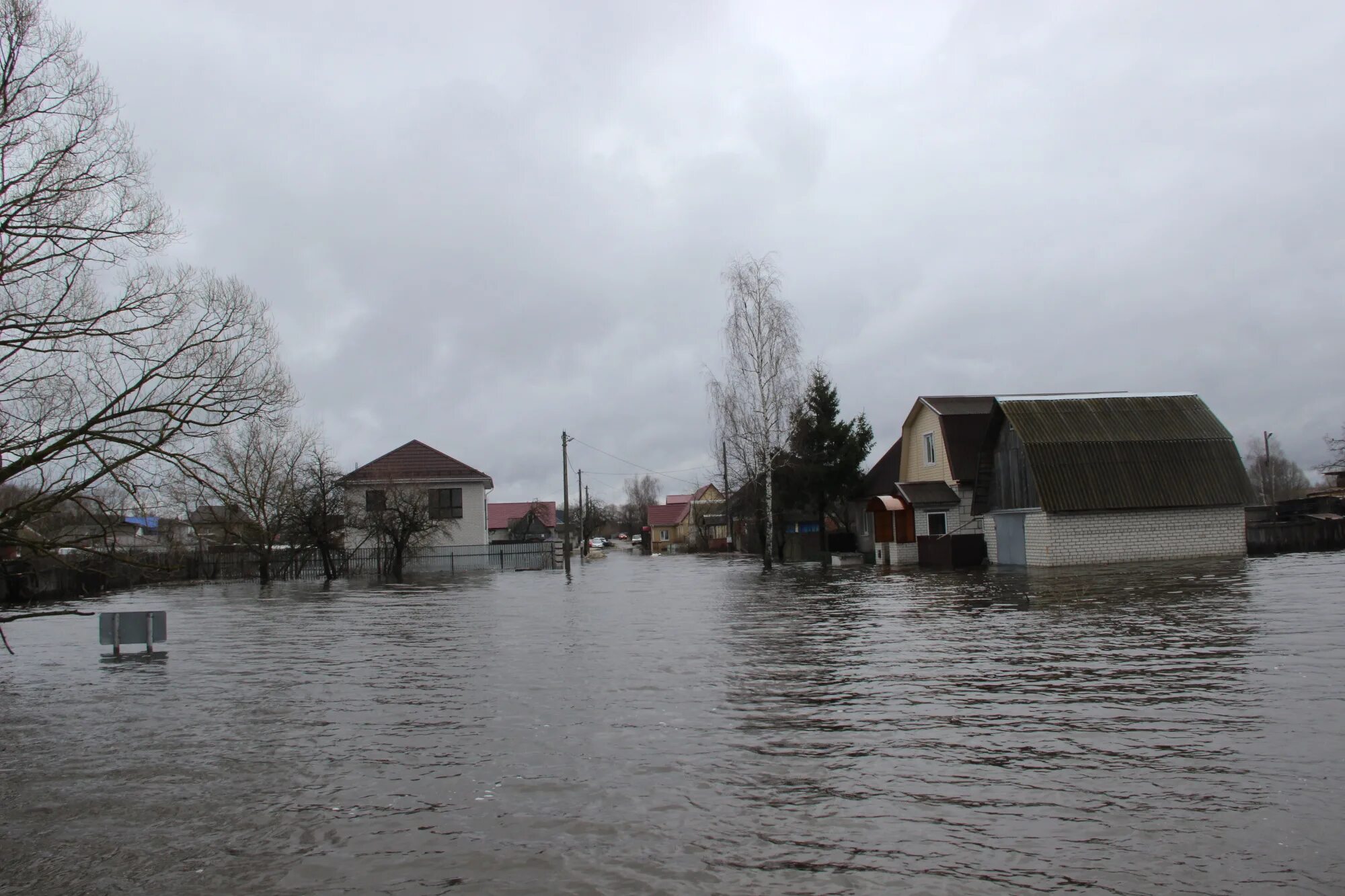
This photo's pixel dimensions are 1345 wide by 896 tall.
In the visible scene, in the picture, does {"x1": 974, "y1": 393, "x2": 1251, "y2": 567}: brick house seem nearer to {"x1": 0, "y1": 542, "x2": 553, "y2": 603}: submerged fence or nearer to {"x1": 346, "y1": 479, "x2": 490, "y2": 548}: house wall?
→ {"x1": 0, "y1": 542, "x2": 553, "y2": 603}: submerged fence

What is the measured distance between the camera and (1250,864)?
5188 mm

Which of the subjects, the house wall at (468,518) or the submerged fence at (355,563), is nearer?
the submerged fence at (355,563)

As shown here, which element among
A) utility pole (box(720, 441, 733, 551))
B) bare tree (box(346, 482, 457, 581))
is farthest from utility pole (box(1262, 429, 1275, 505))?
bare tree (box(346, 482, 457, 581))

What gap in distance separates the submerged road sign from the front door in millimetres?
25045

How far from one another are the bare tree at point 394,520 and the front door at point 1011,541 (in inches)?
974

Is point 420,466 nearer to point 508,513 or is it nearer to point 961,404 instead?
point 961,404

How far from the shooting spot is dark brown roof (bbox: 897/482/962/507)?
37750 millimetres

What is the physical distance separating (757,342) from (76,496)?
31.3 metres

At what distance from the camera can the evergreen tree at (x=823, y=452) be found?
44656mm

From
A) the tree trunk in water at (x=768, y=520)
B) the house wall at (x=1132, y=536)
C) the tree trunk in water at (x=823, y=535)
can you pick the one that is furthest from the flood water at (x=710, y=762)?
the tree trunk in water at (x=823, y=535)

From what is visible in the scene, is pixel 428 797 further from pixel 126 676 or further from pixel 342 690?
pixel 126 676

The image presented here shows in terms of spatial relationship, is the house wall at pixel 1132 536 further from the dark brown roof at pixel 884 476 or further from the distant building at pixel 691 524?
the distant building at pixel 691 524

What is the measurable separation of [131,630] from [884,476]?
36243 millimetres

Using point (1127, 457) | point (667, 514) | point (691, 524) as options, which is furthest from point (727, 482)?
point (667, 514)
